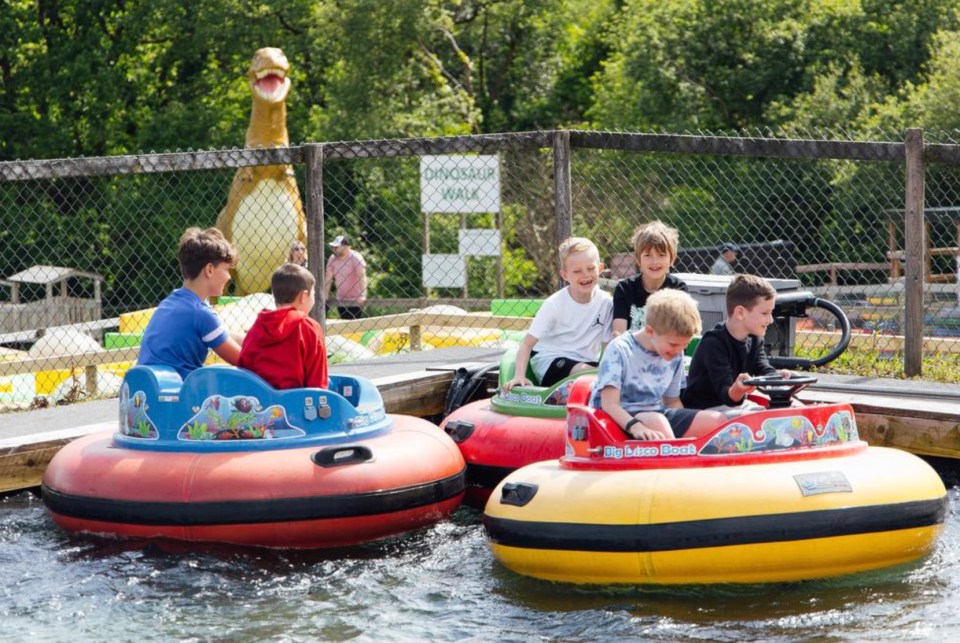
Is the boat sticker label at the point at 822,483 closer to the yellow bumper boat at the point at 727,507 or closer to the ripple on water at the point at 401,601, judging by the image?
the yellow bumper boat at the point at 727,507

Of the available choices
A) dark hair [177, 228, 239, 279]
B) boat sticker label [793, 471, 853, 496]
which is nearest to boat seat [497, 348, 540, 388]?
dark hair [177, 228, 239, 279]

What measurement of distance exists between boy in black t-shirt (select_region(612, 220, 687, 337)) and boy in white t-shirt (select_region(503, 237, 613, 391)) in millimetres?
141

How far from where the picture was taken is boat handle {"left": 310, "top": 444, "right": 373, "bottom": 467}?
662 centimetres

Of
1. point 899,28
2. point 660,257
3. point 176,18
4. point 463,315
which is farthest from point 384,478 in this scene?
point 176,18

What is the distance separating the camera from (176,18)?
82.3 feet

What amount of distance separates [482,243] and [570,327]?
3389mm

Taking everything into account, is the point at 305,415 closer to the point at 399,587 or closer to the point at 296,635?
the point at 399,587

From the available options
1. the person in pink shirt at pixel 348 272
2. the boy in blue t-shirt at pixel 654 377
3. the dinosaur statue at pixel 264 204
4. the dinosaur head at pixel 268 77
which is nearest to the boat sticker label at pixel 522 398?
the boy in blue t-shirt at pixel 654 377

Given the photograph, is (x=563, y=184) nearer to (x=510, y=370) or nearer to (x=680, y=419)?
(x=510, y=370)

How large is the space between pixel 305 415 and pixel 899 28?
1672 cm

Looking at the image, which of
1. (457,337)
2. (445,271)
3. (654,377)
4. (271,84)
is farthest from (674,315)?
(271,84)

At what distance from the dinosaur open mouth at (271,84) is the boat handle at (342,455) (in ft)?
38.5

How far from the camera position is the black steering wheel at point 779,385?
605cm

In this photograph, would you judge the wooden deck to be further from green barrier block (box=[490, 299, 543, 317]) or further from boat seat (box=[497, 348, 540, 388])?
green barrier block (box=[490, 299, 543, 317])
